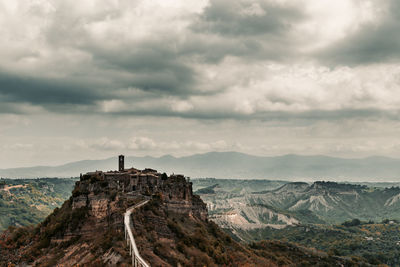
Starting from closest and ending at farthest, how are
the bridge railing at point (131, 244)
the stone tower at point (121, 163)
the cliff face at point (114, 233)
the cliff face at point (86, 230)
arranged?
the bridge railing at point (131, 244), the cliff face at point (86, 230), the cliff face at point (114, 233), the stone tower at point (121, 163)

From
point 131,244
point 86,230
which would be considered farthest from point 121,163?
point 131,244

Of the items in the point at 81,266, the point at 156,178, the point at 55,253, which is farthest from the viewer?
the point at 156,178

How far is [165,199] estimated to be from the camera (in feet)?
426

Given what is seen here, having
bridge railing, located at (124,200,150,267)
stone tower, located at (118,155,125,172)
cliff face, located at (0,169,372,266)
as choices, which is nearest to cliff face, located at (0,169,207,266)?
cliff face, located at (0,169,372,266)

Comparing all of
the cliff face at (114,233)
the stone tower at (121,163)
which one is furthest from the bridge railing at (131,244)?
the stone tower at (121,163)

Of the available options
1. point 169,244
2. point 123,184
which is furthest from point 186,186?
point 169,244

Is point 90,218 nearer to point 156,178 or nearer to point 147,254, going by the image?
point 147,254

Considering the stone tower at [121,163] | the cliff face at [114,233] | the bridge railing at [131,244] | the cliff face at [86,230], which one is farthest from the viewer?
the stone tower at [121,163]

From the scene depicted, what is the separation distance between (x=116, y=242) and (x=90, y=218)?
1643 cm

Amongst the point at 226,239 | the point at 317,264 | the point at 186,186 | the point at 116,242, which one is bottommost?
the point at 317,264

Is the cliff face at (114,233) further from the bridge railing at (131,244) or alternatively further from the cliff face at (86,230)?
the bridge railing at (131,244)

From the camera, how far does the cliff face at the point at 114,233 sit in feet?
289

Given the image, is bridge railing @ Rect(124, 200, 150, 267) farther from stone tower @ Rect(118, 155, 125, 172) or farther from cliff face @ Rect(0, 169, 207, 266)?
stone tower @ Rect(118, 155, 125, 172)

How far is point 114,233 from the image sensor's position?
3570 inches
